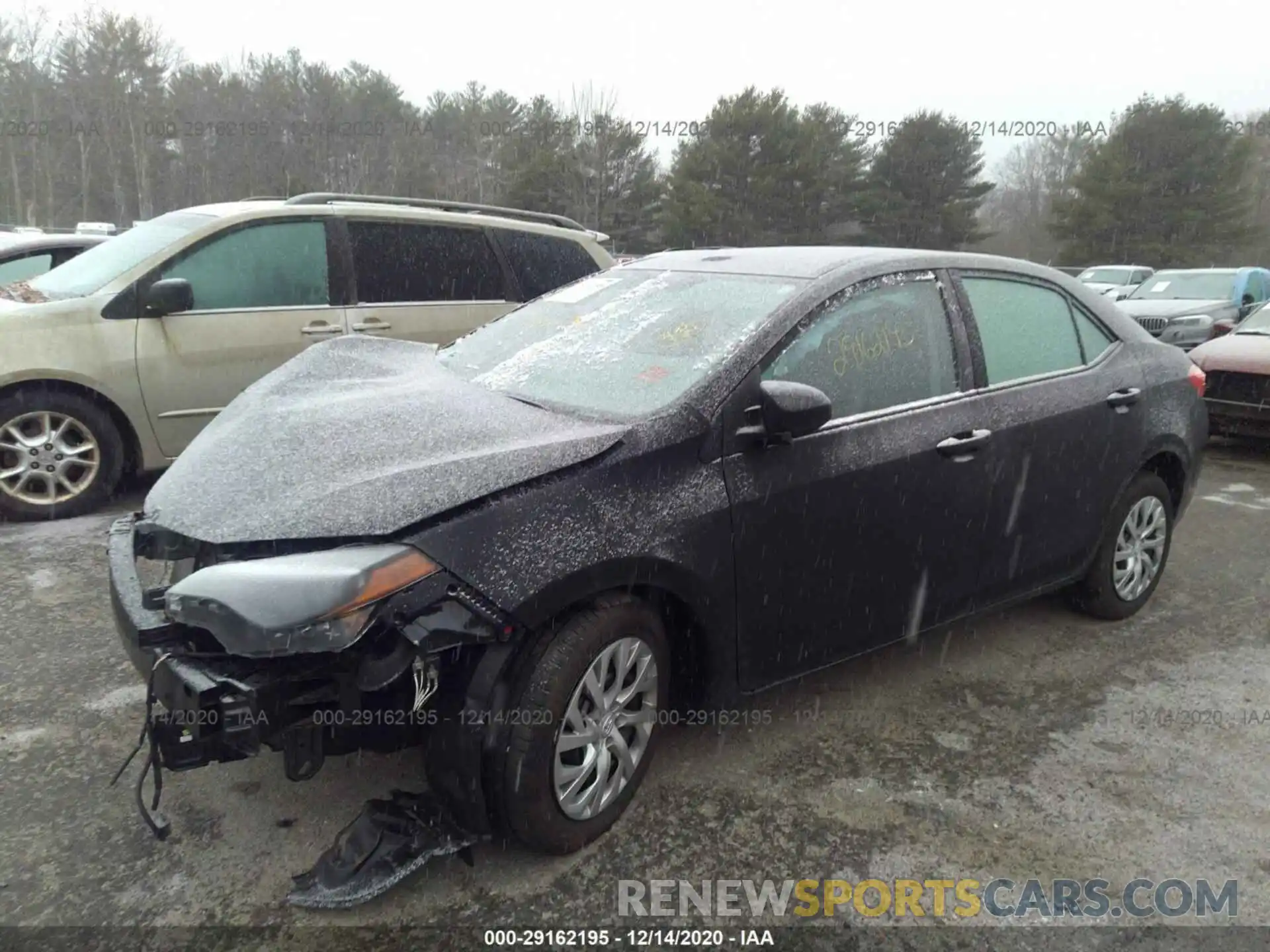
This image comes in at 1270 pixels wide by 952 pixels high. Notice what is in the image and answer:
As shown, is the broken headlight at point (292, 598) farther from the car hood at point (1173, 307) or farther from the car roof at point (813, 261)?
the car hood at point (1173, 307)

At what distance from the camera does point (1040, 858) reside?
2.49 m

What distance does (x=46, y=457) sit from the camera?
486cm

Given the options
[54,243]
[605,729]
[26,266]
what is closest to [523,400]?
[605,729]

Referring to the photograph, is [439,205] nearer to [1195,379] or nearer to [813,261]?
[813,261]

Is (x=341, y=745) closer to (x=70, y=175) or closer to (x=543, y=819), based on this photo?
(x=543, y=819)

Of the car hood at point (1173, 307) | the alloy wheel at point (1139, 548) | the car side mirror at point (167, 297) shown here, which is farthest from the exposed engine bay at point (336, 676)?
the car hood at point (1173, 307)

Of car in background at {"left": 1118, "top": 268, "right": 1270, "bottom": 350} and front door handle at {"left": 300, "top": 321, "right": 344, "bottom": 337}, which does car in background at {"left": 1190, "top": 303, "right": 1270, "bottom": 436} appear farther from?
front door handle at {"left": 300, "top": 321, "right": 344, "bottom": 337}

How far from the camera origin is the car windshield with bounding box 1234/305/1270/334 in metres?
8.14

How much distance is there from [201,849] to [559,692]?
3.51 ft

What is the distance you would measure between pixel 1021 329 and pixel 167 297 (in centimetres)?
427

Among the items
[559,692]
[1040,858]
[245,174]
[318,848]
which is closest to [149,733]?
[318,848]

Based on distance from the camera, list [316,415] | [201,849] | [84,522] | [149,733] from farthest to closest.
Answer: [84,522]
[316,415]
[201,849]
[149,733]

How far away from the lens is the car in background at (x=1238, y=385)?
7277 millimetres

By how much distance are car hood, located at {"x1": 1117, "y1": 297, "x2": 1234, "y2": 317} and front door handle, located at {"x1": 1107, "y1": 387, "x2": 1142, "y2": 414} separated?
34.8 feet
